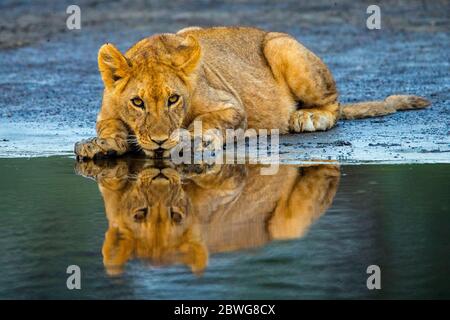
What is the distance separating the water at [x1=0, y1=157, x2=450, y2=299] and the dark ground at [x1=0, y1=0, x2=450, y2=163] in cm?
105

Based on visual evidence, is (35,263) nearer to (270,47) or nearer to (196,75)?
(196,75)

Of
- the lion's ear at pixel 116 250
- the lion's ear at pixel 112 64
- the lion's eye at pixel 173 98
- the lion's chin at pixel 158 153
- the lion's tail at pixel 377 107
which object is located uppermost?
the lion's tail at pixel 377 107

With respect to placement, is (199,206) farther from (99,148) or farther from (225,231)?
(99,148)

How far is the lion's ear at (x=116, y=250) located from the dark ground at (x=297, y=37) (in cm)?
268

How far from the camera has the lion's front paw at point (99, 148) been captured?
8.41 meters

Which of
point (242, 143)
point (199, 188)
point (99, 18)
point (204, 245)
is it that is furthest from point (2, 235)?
point (99, 18)

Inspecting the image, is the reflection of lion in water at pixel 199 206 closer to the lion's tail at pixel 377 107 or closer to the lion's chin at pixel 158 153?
the lion's chin at pixel 158 153

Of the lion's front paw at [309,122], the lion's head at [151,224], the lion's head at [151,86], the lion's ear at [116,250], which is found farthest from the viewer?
the lion's front paw at [309,122]

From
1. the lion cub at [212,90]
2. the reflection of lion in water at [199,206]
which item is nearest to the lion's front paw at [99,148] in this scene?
the lion cub at [212,90]

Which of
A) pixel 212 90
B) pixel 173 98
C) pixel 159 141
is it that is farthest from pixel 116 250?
pixel 212 90

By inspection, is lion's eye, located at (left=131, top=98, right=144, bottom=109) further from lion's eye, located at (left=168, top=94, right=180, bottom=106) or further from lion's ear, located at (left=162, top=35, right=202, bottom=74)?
lion's ear, located at (left=162, top=35, right=202, bottom=74)

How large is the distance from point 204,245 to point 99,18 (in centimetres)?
1439

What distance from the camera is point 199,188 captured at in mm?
7145

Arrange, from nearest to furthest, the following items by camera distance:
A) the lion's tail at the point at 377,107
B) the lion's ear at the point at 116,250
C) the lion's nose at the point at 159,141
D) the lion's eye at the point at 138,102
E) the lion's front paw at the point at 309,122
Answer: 1. the lion's ear at the point at 116,250
2. the lion's nose at the point at 159,141
3. the lion's eye at the point at 138,102
4. the lion's front paw at the point at 309,122
5. the lion's tail at the point at 377,107
